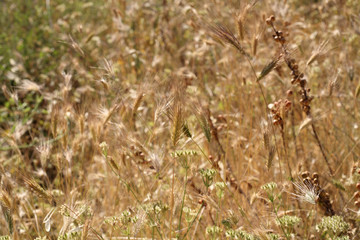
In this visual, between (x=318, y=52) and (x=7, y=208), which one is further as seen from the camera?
(x=318, y=52)

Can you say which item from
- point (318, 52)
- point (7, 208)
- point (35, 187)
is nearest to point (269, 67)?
point (318, 52)

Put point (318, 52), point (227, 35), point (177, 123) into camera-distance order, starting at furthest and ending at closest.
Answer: point (318, 52), point (227, 35), point (177, 123)

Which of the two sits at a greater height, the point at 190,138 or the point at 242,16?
the point at 242,16

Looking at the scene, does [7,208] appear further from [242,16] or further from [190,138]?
[242,16]

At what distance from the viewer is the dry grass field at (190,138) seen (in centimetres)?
149

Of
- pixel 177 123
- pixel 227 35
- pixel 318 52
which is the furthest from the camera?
pixel 318 52

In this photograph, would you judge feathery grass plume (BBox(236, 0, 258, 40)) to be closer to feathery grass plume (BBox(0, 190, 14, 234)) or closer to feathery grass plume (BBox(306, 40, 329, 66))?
feathery grass plume (BBox(306, 40, 329, 66))

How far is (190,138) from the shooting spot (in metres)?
1.55

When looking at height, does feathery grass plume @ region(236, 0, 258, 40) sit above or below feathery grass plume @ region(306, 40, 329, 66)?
above

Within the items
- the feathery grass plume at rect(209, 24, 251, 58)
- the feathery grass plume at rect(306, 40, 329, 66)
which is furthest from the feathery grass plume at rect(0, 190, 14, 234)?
the feathery grass plume at rect(306, 40, 329, 66)

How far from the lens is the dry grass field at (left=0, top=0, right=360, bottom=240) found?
149 cm

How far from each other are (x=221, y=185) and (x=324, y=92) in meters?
1.25

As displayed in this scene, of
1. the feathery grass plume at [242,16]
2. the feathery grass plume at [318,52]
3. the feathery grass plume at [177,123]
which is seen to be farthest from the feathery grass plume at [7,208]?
the feathery grass plume at [318,52]

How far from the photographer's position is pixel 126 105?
1820 mm
